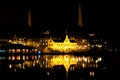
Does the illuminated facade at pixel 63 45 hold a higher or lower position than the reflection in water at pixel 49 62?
higher

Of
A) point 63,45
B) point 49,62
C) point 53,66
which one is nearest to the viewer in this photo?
point 53,66

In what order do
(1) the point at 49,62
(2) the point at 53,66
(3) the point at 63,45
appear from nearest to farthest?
(2) the point at 53,66 < (1) the point at 49,62 < (3) the point at 63,45

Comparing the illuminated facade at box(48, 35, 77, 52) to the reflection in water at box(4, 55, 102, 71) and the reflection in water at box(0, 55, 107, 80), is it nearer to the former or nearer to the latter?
the reflection in water at box(4, 55, 102, 71)

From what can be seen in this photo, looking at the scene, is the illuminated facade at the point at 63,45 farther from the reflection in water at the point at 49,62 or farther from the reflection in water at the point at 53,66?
the reflection in water at the point at 53,66

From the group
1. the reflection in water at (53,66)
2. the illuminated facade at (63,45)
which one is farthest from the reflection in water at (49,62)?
the illuminated facade at (63,45)

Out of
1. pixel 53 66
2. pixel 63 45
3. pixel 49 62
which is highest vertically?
pixel 63 45

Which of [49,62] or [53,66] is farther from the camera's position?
[49,62]

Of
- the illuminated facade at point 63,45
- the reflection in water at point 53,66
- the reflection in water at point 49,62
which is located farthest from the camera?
the illuminated facade at point 63,45

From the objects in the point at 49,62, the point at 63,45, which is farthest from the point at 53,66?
the point at 63,45

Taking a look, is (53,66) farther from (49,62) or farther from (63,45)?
(63,45)

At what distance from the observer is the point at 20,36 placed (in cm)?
4031

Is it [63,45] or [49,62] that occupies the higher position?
[63,45]

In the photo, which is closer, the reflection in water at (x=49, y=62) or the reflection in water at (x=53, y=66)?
the reflection in water at (x=53, y=66)

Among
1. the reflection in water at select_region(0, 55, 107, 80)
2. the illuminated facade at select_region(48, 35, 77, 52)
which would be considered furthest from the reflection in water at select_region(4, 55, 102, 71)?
the illuminated facade at select_region(48, 35, 77, 52)
